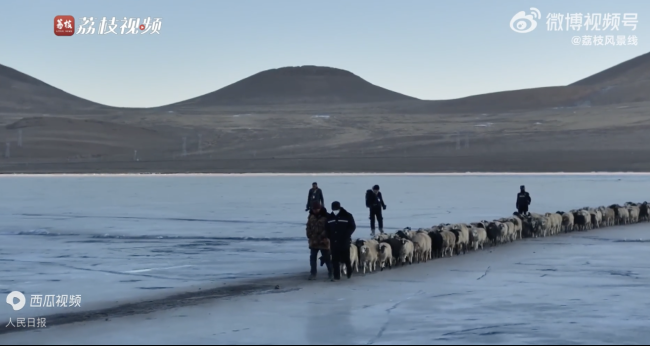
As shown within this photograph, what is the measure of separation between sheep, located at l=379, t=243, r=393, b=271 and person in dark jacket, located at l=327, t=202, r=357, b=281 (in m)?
1.42

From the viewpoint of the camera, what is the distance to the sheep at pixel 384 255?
57.9 feet

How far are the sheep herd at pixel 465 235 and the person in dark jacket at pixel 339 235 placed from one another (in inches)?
24.7

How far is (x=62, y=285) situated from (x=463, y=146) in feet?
398

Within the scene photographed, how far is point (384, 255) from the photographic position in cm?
1770

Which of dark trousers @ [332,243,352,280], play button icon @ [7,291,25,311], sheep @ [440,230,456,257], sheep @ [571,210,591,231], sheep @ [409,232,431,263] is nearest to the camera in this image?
play button icon @ [7,291,25,311]

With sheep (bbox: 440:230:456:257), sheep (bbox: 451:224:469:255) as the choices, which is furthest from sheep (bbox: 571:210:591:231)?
sheep (bbox: 440:230:456:257)

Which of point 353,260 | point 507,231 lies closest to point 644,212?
point 507,231

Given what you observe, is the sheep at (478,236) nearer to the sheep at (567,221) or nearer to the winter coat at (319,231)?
the sheep at (567,221)

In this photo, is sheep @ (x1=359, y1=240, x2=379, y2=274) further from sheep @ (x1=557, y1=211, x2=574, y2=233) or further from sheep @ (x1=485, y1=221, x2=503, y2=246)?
sheep @ (x1=557, y1=211, x2=574, y2=233)

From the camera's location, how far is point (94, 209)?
122ft

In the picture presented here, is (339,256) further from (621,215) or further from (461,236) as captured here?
(621,215)

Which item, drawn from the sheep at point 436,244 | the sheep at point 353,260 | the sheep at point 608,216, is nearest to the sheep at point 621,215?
the sheep at point 608,216

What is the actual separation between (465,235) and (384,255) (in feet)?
12.2

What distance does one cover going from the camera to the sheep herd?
57.9 ft
